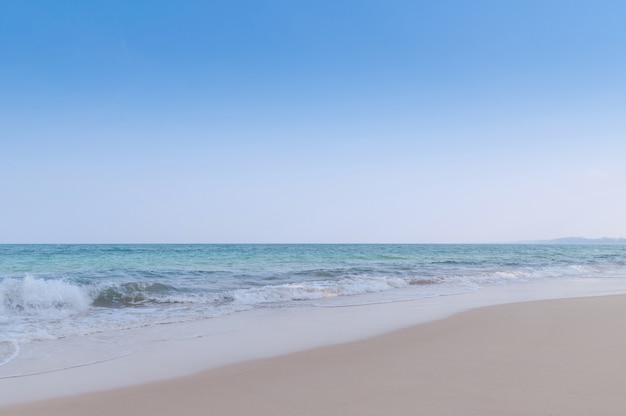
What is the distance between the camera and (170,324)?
7.79 m

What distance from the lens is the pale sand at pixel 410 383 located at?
3.34m

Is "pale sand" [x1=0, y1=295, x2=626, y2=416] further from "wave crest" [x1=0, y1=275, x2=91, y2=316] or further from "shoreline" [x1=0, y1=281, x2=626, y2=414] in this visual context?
"wave crest" [x1=0, y1=275, x2=91, y2=316]

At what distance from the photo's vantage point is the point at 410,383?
3.88 m

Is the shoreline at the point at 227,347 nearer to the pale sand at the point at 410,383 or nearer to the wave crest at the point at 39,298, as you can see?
the pale sand at the point at 410,383

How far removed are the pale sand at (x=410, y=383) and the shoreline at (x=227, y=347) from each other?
112mm

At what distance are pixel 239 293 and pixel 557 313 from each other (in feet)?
24.3

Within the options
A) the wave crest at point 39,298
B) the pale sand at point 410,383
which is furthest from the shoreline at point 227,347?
the wave crest at point 39,298

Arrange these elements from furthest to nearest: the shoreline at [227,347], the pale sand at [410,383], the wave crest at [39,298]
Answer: the wave crest at [39,298] < the shoreline at [227,347] < the pale sand at [410,383]

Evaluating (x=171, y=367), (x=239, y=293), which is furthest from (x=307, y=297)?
(x=171, y=367)

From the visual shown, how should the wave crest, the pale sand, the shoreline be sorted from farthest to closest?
the wave crest
the shoreline
the pale sand

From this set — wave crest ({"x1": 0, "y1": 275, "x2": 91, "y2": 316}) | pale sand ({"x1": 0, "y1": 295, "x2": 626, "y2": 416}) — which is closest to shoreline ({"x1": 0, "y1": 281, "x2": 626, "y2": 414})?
pale sand ({"x1": 0, "y1": 295, "x2": 626, "y2": 416})

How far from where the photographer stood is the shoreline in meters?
4.14

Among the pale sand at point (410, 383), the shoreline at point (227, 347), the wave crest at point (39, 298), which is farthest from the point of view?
the wave crest at point (39, 298)

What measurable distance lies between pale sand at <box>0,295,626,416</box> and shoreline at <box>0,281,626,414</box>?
11cm
